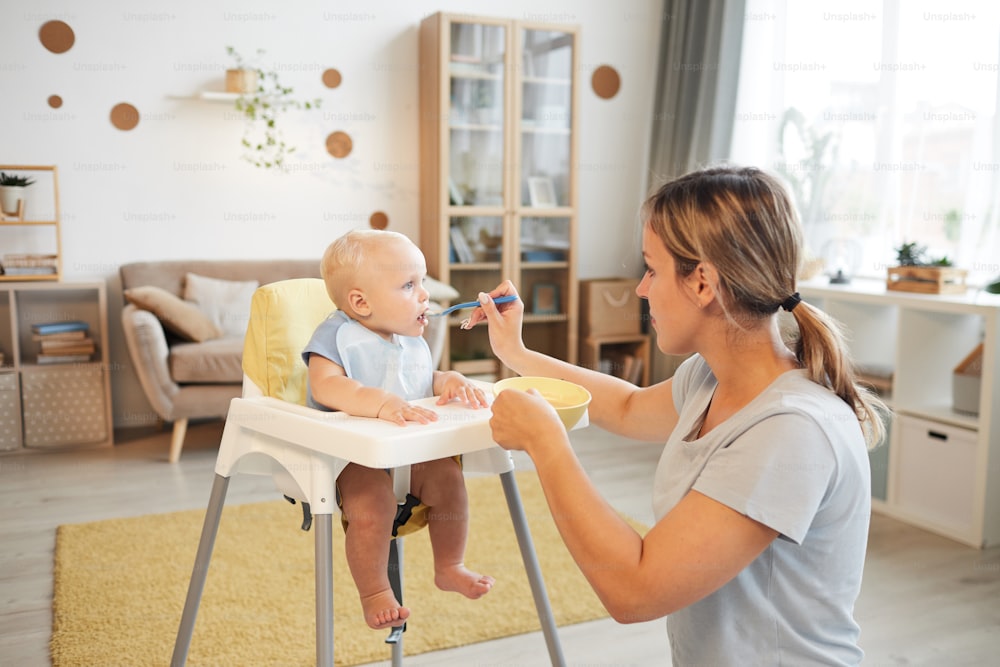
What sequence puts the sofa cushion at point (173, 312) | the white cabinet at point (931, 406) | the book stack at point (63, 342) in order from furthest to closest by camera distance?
the book stack at point (63, 342), the sofa cushion at point (173, 312), the white cabinet at point (931, 406)

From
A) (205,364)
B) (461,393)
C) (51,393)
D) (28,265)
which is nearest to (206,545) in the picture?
(461,393)

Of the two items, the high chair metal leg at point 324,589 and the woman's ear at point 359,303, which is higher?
the woman's ear at point 359,303

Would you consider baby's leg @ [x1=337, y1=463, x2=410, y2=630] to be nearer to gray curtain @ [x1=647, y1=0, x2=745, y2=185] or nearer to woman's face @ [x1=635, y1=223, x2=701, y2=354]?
woman's face @ [x1=635, y1=223, x2=701, y2=354]

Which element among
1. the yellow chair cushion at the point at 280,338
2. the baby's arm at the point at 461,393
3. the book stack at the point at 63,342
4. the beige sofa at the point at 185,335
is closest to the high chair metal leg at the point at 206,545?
the yellow chair cushion at the point at 280,338

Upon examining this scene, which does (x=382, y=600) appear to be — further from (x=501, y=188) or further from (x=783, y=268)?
(x=501, y=188)

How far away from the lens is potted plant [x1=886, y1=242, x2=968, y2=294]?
10.3 ft

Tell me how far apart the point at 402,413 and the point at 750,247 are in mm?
551

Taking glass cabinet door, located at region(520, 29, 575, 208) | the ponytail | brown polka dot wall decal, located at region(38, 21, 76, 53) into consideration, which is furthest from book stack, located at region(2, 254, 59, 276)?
the ponytail

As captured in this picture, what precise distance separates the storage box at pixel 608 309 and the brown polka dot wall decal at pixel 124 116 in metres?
2.42

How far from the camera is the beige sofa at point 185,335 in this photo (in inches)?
145

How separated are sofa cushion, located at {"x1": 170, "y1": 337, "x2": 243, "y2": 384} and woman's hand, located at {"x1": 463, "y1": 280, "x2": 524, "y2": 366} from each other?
2390mm

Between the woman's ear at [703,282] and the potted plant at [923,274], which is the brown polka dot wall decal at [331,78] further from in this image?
the woman's ear at [703,282]

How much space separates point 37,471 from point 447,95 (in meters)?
2.51

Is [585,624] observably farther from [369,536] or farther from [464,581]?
[369,536]
